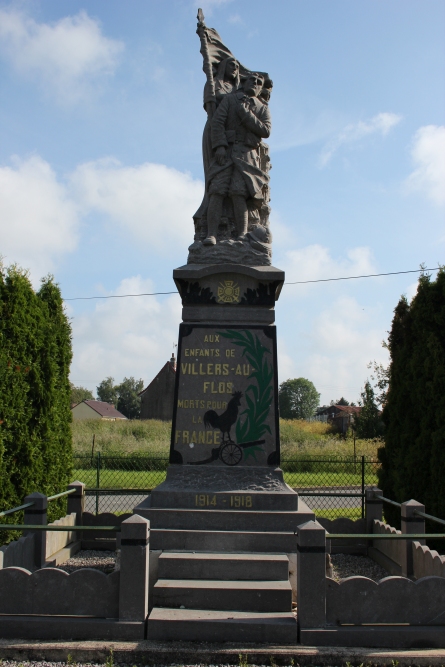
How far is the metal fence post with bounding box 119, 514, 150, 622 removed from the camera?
455cm

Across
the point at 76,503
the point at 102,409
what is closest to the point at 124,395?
the point at 102,409

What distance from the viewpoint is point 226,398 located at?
6.50 m

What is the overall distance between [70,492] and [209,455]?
2827 mm

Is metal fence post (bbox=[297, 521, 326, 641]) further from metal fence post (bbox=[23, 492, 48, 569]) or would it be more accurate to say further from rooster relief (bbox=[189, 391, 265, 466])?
metal fence post (bbox=[23, 492, 48, 569])

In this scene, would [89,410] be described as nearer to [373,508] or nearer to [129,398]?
[129,398]

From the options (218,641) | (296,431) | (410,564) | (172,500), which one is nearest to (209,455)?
(172,500)

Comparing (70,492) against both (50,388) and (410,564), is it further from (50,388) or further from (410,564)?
(410,564)

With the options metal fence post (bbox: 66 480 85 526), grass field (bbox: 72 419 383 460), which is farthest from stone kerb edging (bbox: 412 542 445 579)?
grass field (bbox: 72 419 383 460)

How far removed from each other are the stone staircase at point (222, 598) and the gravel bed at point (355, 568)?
186 centimetres

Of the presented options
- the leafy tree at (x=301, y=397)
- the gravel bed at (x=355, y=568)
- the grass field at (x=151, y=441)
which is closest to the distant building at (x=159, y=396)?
the grass field at (x=151, y=441)

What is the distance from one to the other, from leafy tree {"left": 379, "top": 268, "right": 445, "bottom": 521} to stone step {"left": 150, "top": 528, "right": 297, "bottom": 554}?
294 cm

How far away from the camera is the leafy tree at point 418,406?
303 inches

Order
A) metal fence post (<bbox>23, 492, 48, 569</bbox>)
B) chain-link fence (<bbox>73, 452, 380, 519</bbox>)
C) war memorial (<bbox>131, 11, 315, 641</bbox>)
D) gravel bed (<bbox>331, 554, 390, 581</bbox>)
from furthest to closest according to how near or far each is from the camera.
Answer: chain-link fence (<bbox>73, 452, 380, 519</bbox>), gravel bed (<bbox>331, 554, 390, 581</bbox>), metal fence post (<bbox>23, 492, 48, 569</bbox>), war memorial (<bbox>131, 11, 315, 641</bbox>)

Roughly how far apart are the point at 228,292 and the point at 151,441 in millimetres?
18994
